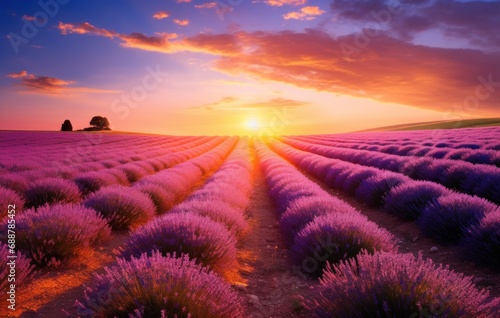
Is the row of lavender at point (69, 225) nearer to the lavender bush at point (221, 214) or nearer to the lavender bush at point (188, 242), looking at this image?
the lavender bush at point (188, 242)

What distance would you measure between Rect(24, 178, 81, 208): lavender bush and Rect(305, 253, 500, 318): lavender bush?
6.68 metres

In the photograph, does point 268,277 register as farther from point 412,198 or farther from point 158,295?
point 412,198

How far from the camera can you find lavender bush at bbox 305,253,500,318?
2170 millimetres

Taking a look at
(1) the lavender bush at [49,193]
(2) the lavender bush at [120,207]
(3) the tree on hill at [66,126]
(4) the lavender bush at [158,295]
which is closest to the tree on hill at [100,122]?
(3) the tree on hill at [66,126]

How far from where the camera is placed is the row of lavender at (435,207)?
442cm

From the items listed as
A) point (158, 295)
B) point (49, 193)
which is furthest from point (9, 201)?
point (158, 295)

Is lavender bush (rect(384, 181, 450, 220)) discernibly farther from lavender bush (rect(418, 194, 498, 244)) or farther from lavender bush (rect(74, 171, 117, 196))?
lavender bush (rect(74, 171, 117, 196))

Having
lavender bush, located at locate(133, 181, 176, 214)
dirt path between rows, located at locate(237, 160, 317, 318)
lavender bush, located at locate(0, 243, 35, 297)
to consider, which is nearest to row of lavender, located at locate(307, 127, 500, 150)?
dirt path between rows, located at locate(237, 160, 317, 318)

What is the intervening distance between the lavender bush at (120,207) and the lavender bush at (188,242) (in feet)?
7.79

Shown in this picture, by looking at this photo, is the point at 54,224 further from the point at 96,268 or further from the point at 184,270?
the point at 184,270

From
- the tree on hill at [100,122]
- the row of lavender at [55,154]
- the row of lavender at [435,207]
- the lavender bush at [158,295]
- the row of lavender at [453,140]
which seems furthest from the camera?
the tree on hill at [100,122]

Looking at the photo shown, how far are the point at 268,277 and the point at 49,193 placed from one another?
5507 millimetres

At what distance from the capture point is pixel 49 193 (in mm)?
7586

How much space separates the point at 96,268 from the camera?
4.47 meters
